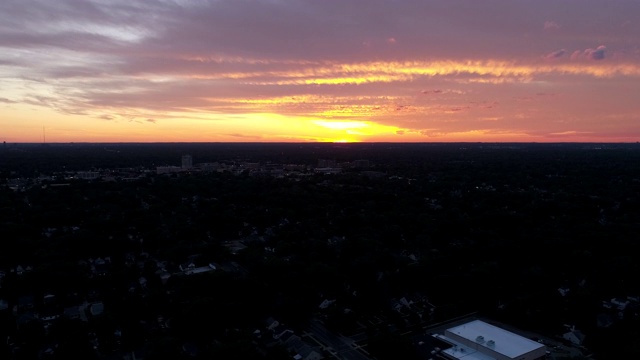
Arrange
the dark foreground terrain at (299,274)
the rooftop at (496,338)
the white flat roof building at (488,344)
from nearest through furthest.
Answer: the white flat roof building at (488,344), the rooftop at (496,338), the dark foreground terrain at (299,274)

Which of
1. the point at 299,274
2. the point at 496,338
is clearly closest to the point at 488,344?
the point at 496,338

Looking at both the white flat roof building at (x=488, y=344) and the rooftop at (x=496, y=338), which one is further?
the rooftop at (x=496, y=338)

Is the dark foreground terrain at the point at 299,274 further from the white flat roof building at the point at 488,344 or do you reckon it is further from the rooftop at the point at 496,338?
the rooftop at the point at 496,338

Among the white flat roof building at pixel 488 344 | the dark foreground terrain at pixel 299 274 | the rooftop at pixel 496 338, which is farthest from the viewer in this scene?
the dark foreground terrain at pixel 299 274

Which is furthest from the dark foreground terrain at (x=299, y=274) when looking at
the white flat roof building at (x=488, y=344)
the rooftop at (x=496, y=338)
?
the rooftop at (x=496, y=338)

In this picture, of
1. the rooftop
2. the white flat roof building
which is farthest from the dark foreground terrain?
the rooftop

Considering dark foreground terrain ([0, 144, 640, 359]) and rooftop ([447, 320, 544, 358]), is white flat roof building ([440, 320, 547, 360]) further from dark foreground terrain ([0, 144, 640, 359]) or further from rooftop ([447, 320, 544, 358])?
dark foreground terrain ([0, 144, 640, 359])
